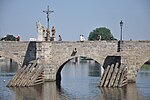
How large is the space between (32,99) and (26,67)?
7.96 m

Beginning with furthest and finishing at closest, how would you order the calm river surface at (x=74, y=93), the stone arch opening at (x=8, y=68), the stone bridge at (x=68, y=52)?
the stone arch opening at (x=8, y=68), the stone bridge at (x=68, y=52), the calm river surface at (x=74, y=93)

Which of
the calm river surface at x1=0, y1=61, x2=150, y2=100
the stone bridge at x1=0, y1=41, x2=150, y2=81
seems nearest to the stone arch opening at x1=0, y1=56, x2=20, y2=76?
the stone bridge at x1=0, y1=41, x2=150, y2=81

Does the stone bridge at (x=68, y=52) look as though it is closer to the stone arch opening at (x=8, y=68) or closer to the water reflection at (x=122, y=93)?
the stone arch opening at (x=8, y=68)

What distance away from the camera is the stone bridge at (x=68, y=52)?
28.7 m

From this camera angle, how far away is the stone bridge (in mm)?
28672

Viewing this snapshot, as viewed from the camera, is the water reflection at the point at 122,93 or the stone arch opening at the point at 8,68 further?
the stone arch opening at the point at 8,68

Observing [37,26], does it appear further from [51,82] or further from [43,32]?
[51,82]

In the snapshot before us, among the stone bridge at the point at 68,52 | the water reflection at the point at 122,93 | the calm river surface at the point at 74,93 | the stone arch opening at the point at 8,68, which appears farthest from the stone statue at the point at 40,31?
the water reflection at the point at 122,93

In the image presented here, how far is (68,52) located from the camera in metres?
29.8

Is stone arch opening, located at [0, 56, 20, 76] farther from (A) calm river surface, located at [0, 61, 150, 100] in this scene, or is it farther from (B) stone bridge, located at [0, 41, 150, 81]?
(A) calm river surface, located at [0, 61, 150, 100]

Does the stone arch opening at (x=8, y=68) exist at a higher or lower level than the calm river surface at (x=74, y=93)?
lower

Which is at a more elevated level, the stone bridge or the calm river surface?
the stone bridge

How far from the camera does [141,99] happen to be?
21.2m

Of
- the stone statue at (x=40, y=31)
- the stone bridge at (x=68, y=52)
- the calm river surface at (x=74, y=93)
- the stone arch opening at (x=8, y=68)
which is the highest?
the stone statue at (x=40, y=31)
